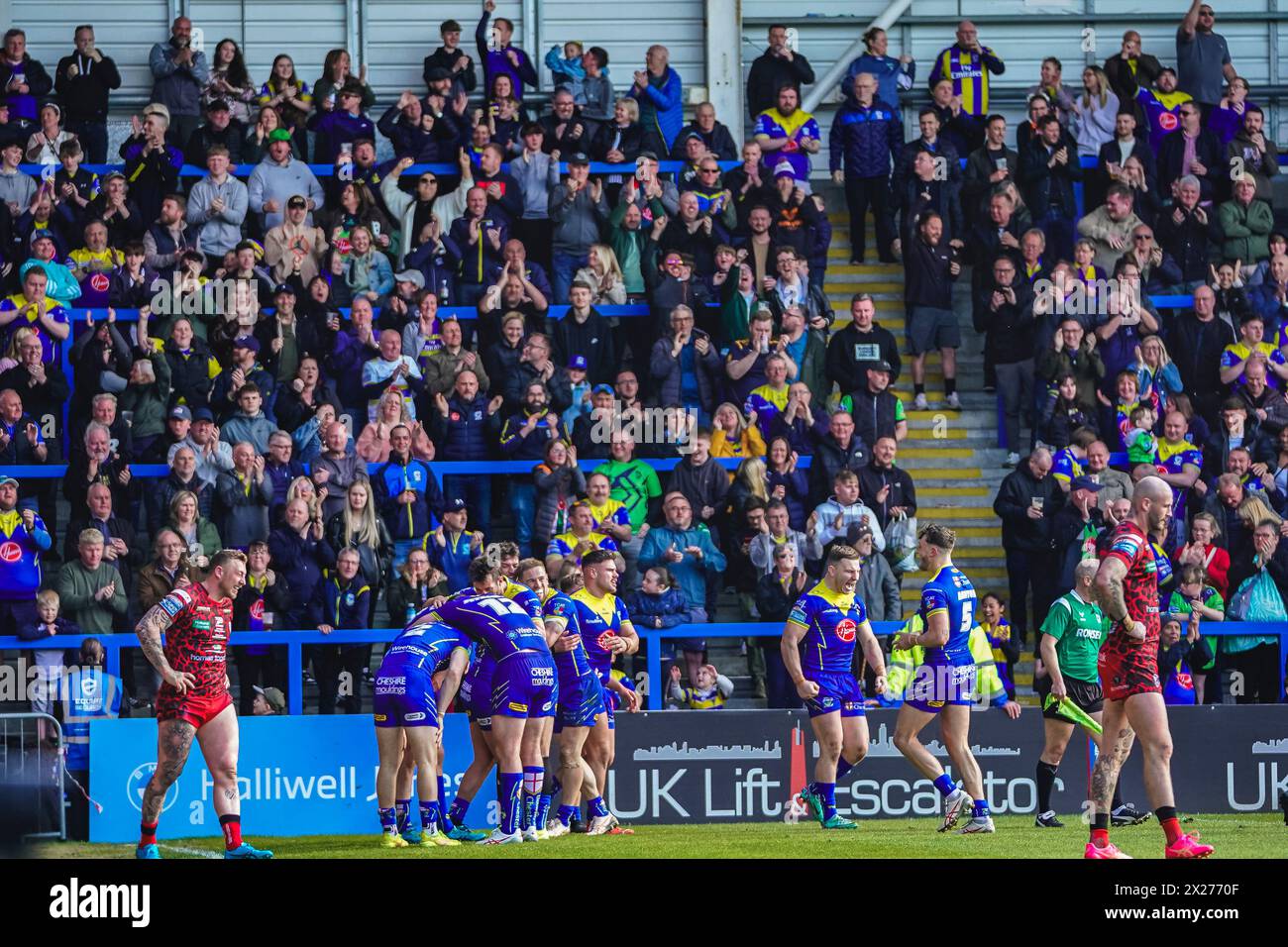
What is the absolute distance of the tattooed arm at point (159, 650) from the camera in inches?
490

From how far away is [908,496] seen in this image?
1916cm

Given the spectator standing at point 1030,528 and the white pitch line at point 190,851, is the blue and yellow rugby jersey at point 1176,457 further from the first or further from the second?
the white pitch line at point 190,851

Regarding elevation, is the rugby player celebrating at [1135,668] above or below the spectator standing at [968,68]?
below

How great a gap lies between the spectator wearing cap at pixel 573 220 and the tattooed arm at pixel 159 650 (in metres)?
9.44

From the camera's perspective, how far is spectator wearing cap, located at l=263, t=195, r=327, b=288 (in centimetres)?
2083

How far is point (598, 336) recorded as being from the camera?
2044 centimetres

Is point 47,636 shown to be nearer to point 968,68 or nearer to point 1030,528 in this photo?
point 1030,528

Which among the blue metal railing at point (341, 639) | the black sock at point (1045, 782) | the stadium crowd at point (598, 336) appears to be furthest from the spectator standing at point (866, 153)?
the black sock at point (1045, 782)

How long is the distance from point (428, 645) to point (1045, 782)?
5103 mm

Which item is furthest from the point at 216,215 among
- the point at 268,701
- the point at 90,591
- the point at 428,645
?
the point at 428,645

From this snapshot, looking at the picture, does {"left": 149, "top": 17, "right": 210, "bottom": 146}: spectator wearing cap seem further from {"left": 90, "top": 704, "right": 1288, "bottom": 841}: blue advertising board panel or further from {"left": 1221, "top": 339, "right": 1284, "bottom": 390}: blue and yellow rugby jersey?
{"left": 1221, "top": 339, "right": 1284, "bottom": 390}: blue and yellow rugby jersey
